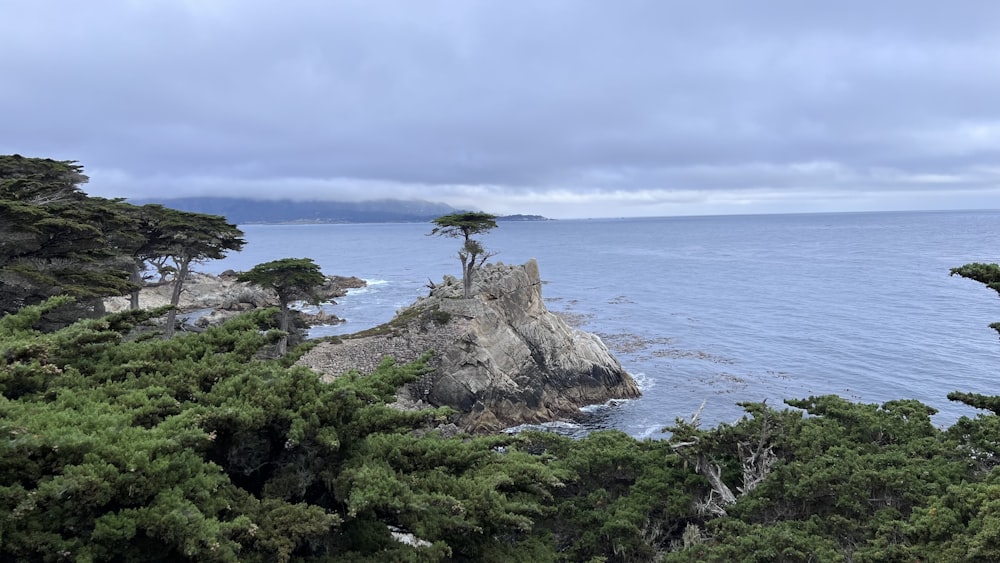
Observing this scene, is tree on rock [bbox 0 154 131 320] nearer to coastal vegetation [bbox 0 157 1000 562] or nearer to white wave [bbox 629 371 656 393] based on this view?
coastal vegetation [bbox 0 157 1000 562]

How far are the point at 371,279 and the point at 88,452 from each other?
86.9 metres

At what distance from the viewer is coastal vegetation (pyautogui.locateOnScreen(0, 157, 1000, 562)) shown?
6.48 metres

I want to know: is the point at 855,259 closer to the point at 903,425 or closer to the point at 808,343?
the point at 808,343

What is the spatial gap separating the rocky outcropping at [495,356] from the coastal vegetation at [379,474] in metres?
14.9

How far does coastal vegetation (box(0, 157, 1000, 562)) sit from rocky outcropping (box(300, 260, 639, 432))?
14907mm

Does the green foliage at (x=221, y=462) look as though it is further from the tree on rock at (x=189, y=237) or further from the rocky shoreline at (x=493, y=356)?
the tree on rock at (x=189, y=237)

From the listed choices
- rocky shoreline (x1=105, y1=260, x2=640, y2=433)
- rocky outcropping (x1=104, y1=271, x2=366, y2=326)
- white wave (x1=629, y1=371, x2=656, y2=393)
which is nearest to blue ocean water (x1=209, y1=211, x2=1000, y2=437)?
white wave (x1=629, y1=371, x2=656, y2=393)

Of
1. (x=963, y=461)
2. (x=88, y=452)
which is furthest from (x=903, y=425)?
(x=88, y=452)

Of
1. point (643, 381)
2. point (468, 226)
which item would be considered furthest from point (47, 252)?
point (643, 381)

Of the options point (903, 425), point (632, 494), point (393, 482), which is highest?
point (393, 482)

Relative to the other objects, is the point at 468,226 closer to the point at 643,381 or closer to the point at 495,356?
the point at 495,356

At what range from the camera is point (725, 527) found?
11.1 meters

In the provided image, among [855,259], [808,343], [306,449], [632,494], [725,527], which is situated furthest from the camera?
[855,259]

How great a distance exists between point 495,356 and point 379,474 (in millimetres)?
23594
